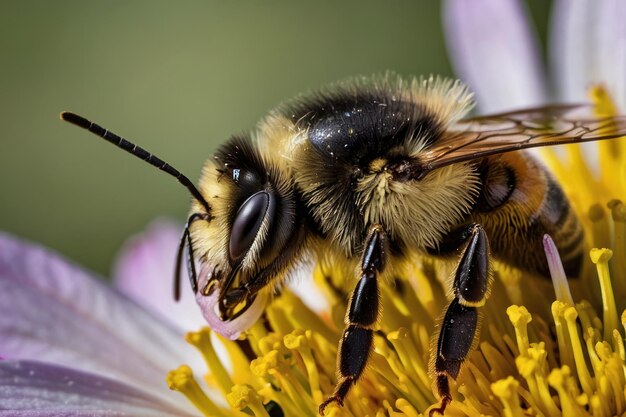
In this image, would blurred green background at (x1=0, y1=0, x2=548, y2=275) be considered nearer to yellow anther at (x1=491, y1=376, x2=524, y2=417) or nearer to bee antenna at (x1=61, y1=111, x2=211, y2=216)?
bee antenna at (x1=61, y1=111, x2=211, y2=216)

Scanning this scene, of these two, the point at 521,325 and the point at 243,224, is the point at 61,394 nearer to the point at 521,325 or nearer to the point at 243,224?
the point at 243,224

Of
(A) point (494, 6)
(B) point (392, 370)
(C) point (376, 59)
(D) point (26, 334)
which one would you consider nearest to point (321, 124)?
(B) point (392, 370)

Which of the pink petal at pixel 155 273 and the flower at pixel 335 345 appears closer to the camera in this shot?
the flower at pixel 335 345

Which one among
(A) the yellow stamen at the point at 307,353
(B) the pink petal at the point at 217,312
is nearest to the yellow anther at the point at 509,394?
(A) the yellow stamen at the point at 307,353

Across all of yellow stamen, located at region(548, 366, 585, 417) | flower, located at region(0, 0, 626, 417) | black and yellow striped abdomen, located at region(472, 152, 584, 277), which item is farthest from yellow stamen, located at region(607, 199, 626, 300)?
yellow stamen, located at region(548, 366, 585, 417)

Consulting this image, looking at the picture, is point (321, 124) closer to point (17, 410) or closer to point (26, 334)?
point (17, 410)

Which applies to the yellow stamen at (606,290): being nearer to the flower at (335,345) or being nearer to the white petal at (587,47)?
the flower at (335,345)

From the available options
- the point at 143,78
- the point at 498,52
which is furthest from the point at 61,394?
the point at 143,78
